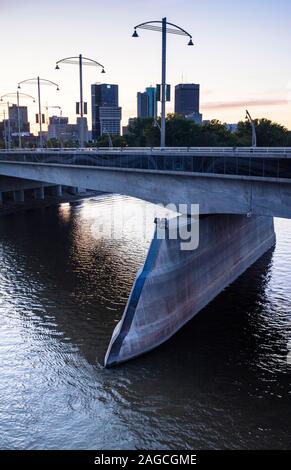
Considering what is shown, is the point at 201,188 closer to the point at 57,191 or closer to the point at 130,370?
the point at 130,370

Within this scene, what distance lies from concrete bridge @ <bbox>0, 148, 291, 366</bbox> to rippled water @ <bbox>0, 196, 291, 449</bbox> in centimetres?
133

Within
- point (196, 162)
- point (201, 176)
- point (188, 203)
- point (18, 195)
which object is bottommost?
point (18, 195)

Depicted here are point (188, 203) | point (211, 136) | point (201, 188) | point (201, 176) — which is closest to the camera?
point (201, 176)

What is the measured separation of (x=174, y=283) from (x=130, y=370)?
7.07 meters

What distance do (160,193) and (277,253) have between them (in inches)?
737

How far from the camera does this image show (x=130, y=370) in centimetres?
2362

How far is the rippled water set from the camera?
1894cm

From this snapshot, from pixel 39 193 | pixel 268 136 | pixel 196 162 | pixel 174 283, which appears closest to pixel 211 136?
pixel 268 136

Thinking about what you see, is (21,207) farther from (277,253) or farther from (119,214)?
(277,253)

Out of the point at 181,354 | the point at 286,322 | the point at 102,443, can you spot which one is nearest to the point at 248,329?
the point at 286,322

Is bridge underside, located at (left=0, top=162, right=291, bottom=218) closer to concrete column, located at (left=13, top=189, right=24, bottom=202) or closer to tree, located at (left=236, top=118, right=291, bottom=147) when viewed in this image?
concrete column, located at (left=13, top=189, right=24, bottom=202)

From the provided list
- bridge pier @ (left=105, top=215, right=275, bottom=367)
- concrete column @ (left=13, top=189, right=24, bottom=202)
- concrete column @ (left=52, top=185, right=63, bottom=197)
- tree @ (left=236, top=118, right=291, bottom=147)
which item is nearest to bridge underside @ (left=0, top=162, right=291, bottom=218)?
bridge pier @ (left=105, top=215, right=275, bottom=367)

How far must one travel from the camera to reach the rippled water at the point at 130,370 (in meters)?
18.9

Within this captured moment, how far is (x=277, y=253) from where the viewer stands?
46500mm
